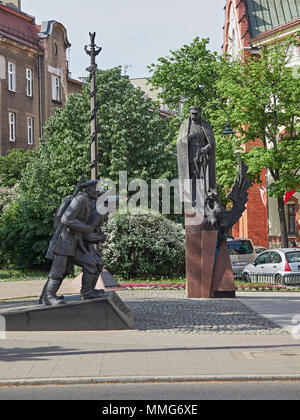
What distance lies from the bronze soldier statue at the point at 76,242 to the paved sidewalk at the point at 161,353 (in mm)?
873

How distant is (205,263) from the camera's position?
15.8m

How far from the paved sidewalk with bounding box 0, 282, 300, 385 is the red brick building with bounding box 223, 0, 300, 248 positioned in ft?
96.8

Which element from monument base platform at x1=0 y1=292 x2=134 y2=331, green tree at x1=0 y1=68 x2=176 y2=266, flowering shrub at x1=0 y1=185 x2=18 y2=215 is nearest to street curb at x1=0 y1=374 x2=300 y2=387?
monument base platform at x1=0 y1=292 x2=134 y2=331

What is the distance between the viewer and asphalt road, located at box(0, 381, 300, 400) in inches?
276

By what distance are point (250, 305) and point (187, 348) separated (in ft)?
Answer: 19.2

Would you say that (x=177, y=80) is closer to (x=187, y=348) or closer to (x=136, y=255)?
(x=136, y=255)

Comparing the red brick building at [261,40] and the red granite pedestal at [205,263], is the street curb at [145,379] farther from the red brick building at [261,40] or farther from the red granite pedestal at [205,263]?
the red brick building at [261,40]

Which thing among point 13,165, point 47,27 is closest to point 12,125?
point 13,165

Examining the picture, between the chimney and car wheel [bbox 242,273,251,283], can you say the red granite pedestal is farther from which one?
the chimney

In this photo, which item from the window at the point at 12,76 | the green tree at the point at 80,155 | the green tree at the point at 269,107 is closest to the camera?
the green tree at the point at 80,155

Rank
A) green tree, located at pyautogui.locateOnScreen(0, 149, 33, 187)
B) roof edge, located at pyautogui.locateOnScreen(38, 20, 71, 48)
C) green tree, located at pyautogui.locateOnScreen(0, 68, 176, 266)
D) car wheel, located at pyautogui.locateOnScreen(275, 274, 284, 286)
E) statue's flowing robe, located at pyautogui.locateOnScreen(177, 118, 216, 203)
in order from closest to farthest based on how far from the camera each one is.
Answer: statue's flowing robe, located at pyautogui.locateOnScreen(177, 118, 216, 203) < car wheel, located at pyautogui.locateOnScreen(275, 274, 284, 286) < green tree, located at pyautogui.locateOnScreen(0, 68, 176, 266) < green tree, located at pyautogui.locateOnScreen(0, 149, 33, 187) < roof edge, located at pyautogui.locateOnScreen(38, 20, 71, 48)

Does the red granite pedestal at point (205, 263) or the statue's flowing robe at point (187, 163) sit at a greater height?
the statue's flowing robe at point (187, 163)

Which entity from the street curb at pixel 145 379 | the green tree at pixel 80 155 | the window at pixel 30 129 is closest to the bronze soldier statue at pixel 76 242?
the street curb at pixel 145 379

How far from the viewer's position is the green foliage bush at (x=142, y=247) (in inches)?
879
